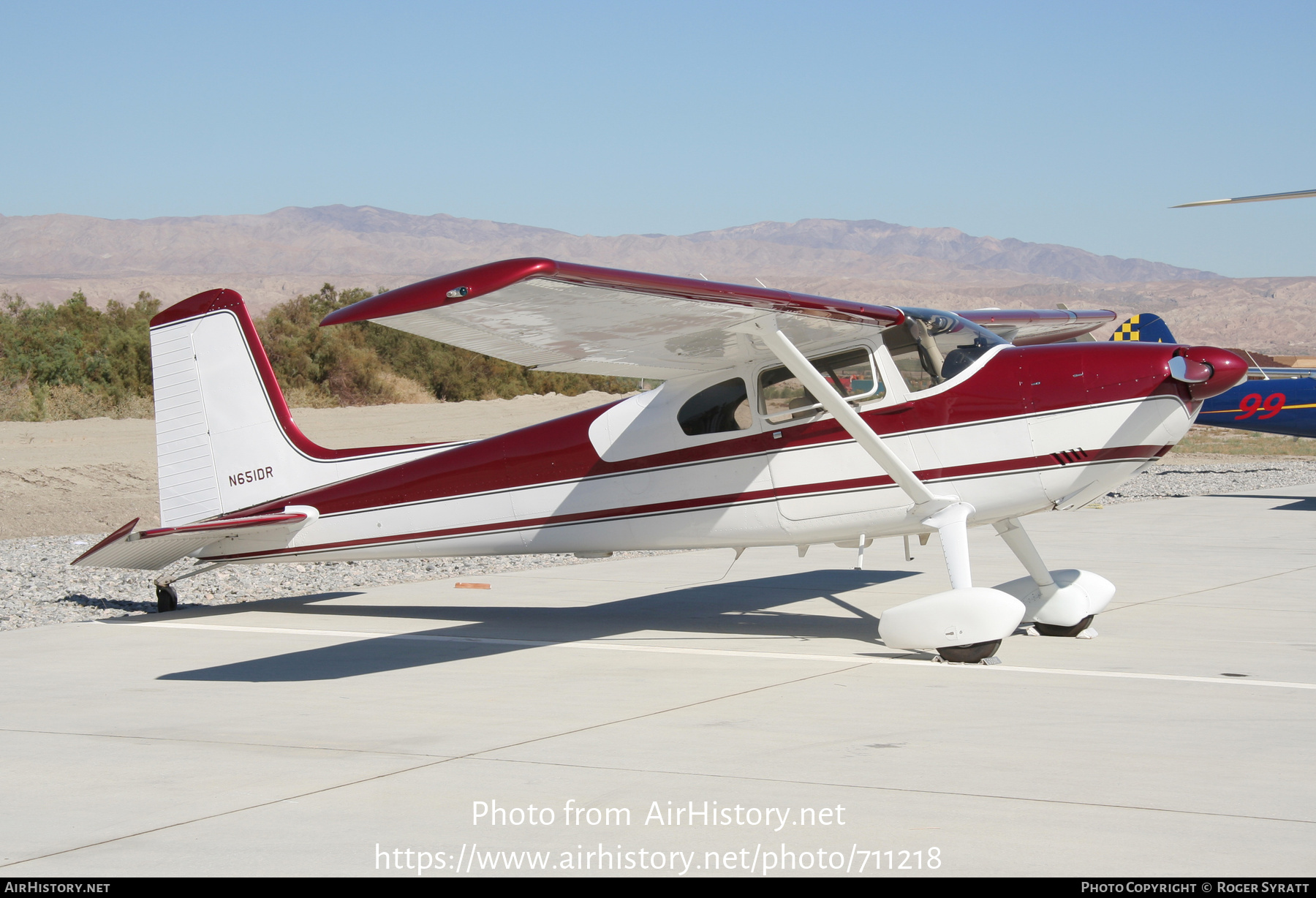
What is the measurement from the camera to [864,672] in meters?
7.15

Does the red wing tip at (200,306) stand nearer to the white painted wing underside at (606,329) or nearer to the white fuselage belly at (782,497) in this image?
the white fuselage belly at (782,497)

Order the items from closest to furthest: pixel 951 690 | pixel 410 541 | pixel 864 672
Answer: pixel 951 690 → pixel 864 672 → pixel 410 541

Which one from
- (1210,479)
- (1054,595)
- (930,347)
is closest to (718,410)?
(930,347)

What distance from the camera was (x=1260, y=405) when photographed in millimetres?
24031

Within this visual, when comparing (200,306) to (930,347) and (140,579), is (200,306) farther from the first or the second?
(930,347)

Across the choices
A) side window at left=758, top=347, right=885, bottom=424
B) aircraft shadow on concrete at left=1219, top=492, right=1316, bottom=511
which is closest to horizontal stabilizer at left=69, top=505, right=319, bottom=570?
side window at left=758, top=347, right=885, bottom=424

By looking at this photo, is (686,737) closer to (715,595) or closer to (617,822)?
(617,822)

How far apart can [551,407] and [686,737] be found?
34489 millimetres

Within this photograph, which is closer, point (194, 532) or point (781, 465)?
point (781, 465)

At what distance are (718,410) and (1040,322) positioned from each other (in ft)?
13.3

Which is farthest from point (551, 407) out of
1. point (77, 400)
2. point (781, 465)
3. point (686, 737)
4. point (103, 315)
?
point (686, 737)

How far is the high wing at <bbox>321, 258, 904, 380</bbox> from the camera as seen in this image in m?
5.59

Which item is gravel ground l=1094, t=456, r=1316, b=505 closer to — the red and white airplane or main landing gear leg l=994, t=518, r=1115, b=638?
main landing gear leg l=994, t=518, r=1115, b=638

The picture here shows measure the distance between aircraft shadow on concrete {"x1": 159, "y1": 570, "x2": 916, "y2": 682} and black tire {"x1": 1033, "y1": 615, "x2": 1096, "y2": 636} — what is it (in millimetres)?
1206
